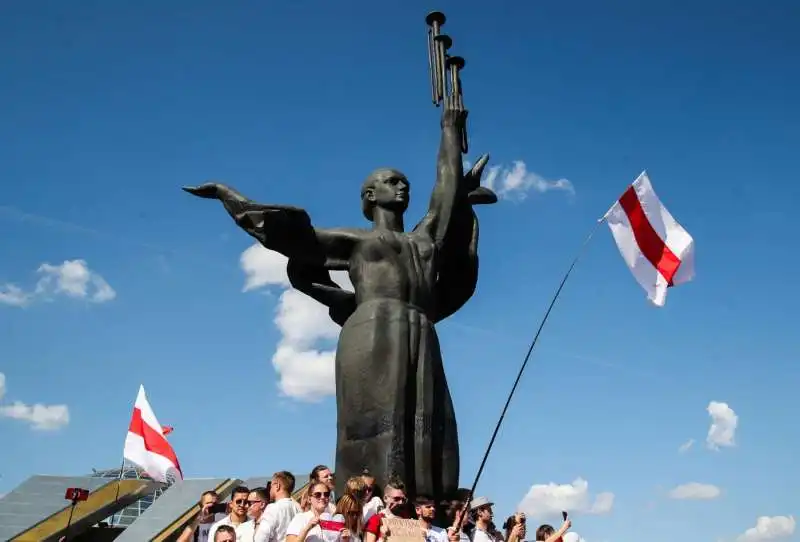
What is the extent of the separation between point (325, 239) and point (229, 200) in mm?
1227

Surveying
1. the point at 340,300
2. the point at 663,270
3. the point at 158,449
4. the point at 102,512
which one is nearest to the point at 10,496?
the point at 102,512

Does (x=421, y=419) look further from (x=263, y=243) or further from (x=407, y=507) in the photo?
(x=263, y=243)

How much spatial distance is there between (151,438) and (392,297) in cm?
1071

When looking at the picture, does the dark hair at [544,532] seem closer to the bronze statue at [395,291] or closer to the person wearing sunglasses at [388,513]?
the bronze statue at [395,291]

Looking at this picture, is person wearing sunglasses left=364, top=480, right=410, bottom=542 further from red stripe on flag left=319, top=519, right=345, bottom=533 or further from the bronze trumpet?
the bronze trumpet

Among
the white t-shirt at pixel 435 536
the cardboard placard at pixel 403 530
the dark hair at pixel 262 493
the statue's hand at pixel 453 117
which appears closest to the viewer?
the cardboard placard at pixel 403 530

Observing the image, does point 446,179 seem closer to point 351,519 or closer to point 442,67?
point 442,67

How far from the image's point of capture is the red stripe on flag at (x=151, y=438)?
17.7m

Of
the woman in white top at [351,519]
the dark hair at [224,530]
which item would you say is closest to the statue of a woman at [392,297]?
the woman in white top at [351,519]

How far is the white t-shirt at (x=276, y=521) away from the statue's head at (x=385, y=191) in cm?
429

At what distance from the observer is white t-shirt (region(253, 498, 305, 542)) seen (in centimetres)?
654

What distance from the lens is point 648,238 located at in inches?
444

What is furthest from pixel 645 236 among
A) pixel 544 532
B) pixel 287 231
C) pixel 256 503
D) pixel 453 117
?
pixel 256 503

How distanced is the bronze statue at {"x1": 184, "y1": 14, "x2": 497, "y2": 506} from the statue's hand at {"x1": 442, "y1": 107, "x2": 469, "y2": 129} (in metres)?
0.01
